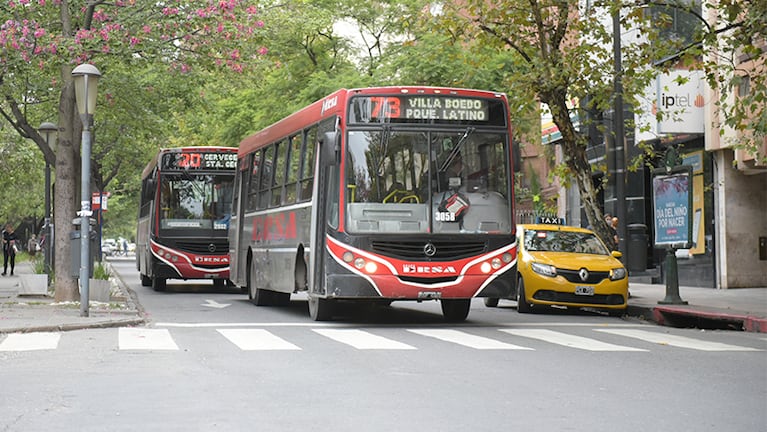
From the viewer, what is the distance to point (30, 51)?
19.1 m

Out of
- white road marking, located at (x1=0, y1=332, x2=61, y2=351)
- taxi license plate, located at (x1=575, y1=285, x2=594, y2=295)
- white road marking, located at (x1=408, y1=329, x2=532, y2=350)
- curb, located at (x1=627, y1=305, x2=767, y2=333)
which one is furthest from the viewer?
taxi license plate, located at (x1=575, y1=285, x2=594, y2=295)

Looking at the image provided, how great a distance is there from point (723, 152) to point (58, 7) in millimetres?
15457

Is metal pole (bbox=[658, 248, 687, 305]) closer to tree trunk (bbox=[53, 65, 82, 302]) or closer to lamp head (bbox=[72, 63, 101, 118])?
Answer: lamp head (bbox=[72, 63, 101, 118])

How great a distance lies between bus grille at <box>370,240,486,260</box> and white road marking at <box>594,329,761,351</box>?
2080 millimetres

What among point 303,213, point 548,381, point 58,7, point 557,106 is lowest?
point 548,381

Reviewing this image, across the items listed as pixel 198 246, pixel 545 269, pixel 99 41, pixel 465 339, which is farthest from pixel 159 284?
pixel 465 339

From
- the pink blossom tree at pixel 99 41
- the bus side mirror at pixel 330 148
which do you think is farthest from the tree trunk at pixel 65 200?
the bus side mirror at pixel 330 148

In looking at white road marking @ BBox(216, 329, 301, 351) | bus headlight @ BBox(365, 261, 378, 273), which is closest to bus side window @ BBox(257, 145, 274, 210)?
bus headlight @ BBox(365, 261, 378, 273)

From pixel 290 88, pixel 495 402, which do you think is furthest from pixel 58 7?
pixel 290 88

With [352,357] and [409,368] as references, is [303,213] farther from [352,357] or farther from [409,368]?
[409,368]

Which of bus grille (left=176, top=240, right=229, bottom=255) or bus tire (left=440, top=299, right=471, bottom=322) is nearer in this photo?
bus tire (left=440, top=299, right=471, bottom=322)

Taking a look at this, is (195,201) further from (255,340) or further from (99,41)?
(255,340)

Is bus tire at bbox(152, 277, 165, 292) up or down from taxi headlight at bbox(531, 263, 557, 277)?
down

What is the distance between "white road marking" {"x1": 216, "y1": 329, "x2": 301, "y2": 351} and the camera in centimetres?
1281
